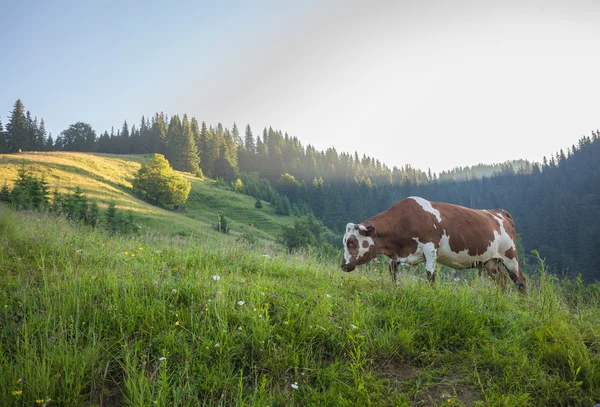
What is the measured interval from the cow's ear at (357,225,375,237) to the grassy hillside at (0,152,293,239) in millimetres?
24519

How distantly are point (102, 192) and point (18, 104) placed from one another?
71.0 m

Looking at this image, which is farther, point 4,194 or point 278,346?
point 4,194

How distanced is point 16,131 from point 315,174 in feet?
337

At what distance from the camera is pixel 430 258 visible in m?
6.23

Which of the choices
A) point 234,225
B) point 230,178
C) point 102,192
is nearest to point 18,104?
point 230,178

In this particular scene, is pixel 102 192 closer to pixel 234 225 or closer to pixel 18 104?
pixel 234 225

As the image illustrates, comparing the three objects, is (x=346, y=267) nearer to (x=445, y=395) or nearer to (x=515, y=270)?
(x=445, y=395)

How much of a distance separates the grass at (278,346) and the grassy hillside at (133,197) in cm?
2629

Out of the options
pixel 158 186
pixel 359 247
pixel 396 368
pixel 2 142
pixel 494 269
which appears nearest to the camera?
pixel 396 368

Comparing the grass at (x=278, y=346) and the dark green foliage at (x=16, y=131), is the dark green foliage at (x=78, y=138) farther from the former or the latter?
the grass at (x=278, y=346)

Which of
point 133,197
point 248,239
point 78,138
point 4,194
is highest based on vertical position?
point 78,138

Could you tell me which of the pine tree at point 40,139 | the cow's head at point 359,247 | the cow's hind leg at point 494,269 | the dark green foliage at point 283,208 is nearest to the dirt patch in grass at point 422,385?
the cow's head at point 359,247

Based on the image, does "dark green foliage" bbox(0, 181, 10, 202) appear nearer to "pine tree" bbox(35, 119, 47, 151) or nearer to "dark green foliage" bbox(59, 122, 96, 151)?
"pine tree" bbox(35, 119, 47, 151)

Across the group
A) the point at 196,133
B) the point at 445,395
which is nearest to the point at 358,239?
the point at 445,395
